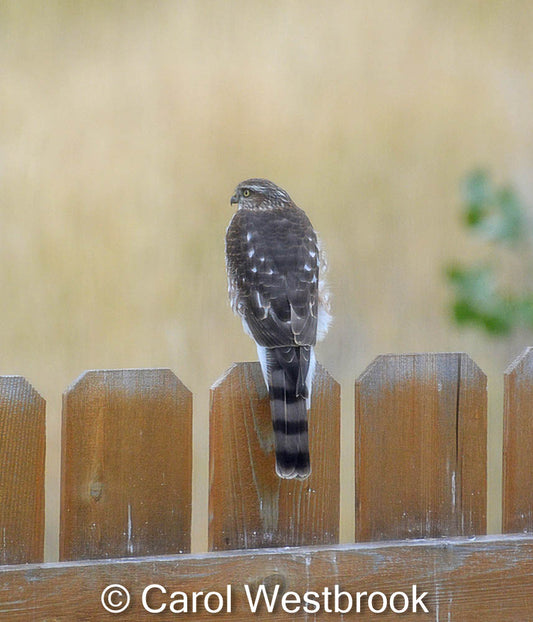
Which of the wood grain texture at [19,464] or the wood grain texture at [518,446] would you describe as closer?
the wood grain texture at [19,464]

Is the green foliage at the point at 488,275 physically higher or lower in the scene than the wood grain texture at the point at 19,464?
higher

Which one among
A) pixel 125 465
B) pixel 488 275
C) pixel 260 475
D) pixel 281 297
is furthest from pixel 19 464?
pixel 488 275

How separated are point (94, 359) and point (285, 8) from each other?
1.44 meters

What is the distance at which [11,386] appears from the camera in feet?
7.62

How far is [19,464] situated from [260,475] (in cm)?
50

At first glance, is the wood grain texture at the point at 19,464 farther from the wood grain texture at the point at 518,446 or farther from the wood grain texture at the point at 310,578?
the wood grain texture at the point at 518,446

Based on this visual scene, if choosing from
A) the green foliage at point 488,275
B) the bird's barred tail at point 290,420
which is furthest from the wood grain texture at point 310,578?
the green foliage at point 488,275

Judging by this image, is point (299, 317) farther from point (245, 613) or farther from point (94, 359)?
point (94, 359)

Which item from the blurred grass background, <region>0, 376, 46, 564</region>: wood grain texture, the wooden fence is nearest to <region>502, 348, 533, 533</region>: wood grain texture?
the wooden fence

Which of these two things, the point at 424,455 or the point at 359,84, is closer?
the point at 424,455

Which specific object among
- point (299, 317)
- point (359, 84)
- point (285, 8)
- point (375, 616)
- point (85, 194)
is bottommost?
point (375, 616)

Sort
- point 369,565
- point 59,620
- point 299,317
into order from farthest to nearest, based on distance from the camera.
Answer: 1. point 299,317
2. point 369,565
3. point 59,620

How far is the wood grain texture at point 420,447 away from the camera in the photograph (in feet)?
8.33

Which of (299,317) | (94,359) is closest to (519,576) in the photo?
(299,317)
